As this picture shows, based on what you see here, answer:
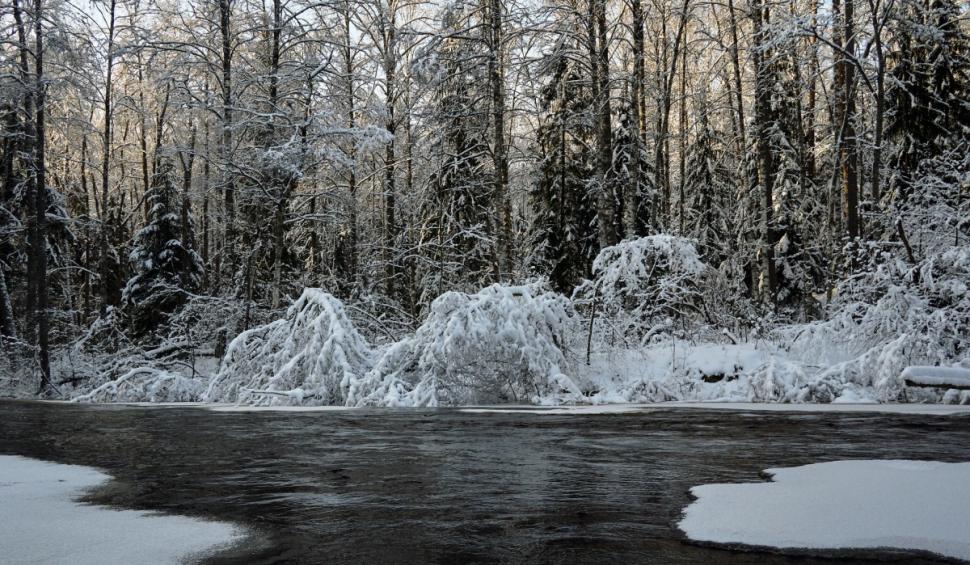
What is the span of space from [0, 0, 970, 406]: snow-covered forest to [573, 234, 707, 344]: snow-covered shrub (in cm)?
7

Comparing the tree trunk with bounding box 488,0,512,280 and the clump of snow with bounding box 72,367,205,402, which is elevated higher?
the tree trunk with bounding box 488,0,512,280

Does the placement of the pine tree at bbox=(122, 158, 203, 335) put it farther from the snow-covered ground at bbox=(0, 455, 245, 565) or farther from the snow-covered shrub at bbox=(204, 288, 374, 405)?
the snow-covered ground at bbox=(0, 455, 245, 565)

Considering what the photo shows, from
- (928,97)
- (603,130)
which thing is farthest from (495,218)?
(928,97)

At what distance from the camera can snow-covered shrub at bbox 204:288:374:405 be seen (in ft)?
34.2

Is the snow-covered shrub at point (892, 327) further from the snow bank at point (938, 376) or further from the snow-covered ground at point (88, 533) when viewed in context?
the snow-covered ground at point (88, 533)

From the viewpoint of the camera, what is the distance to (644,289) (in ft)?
41.1

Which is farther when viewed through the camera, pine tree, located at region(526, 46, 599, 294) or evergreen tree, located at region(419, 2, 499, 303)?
pine tree, located at region(526, 46, 599, 294)

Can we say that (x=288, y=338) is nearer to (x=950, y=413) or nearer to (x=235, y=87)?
(x=235, y=87)

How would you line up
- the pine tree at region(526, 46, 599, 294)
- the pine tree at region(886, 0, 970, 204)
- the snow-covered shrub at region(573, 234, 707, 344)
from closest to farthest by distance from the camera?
the snow-covered shrub at region(573, 234, 707, 344) < the pine tree at region(886, 0, 970, 204) < the pine tree at region(526, 46, 599, 294)

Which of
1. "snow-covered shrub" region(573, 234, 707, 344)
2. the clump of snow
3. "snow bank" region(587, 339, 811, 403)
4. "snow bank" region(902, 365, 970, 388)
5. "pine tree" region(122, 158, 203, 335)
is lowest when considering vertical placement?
the clump of snow

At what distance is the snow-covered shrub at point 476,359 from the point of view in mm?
9961

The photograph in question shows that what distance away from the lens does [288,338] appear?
36.2 feet

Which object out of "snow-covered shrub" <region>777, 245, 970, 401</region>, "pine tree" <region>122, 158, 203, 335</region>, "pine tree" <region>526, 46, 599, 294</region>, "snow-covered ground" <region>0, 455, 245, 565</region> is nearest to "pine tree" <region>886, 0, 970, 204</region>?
"pine tree" <region>526, 46, 599, 294</region>

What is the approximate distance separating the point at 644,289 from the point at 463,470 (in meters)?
9.14
